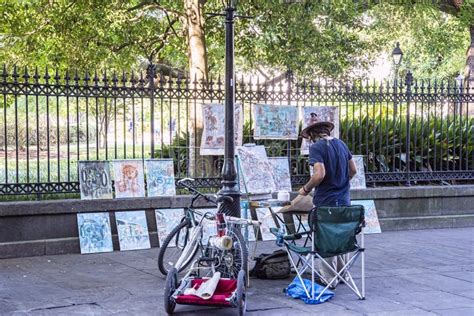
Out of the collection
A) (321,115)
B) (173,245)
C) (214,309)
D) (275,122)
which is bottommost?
(214,309)

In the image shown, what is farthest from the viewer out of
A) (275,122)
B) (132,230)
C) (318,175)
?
(275,122)

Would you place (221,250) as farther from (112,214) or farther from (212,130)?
(212,130)

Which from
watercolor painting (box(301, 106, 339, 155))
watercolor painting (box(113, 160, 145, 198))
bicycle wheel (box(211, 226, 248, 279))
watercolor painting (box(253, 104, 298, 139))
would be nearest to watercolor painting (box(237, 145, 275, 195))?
watercolor painting (box(253, 104, 298, 139))

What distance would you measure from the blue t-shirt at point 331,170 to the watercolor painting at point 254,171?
1.69m

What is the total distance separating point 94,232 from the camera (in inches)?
380

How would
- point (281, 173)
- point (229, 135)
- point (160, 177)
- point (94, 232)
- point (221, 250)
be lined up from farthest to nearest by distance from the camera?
point (281, 173) → point (160, 177) → point (94, 232) → point (229, 135) → point (221, 250)

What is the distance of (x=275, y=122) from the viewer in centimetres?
1139

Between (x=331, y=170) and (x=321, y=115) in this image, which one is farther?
(x=321, y=115)

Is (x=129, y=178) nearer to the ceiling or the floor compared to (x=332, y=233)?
nearer to the ceiling

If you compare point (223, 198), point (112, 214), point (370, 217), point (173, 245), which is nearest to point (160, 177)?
point (112, 214)

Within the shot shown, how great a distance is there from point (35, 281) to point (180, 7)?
31.2ft

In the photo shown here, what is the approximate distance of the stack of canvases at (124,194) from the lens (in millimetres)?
9625

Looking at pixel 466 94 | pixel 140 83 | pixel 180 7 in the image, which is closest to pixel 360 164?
pixel 466 94

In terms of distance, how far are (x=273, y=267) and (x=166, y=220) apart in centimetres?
289
